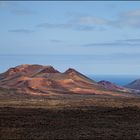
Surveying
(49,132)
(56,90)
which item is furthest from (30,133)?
(56,90)

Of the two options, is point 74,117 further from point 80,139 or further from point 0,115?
point 80,139

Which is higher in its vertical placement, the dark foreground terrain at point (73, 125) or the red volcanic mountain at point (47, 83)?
the red volcanic mountain at point (47, 83)

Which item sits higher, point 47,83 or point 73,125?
point 47,83

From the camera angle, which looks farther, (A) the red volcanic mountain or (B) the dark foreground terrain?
(A) the red volcanic mountain

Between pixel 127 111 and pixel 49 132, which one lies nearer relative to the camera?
pixel 49 132

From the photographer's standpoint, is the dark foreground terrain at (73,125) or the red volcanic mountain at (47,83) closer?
the dark foreground terrain at (73,125)

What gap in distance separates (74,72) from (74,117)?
64.9 m

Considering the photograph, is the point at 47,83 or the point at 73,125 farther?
the point at 47,83

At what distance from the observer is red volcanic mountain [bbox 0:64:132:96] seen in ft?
275

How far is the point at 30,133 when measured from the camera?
2492cm

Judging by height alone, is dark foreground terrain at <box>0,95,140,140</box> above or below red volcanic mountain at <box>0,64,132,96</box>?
below

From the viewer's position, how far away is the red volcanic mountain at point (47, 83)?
8375 centimetres

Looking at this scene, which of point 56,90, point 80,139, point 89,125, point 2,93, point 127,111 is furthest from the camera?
point 56,90

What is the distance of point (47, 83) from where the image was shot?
290 feet
